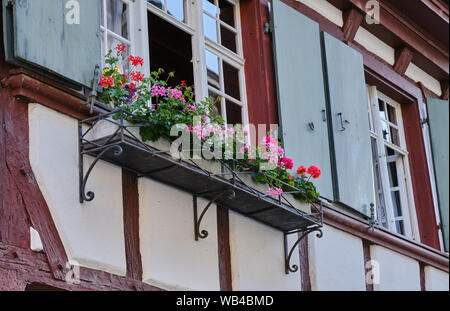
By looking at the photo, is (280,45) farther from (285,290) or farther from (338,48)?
(285,290)

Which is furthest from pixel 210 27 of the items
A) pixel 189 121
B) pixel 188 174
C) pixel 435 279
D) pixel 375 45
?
pixel 435 279

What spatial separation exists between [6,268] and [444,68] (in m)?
6.36

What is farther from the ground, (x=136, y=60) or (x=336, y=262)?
(x=136, y=60)

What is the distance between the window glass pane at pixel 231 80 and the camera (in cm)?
782

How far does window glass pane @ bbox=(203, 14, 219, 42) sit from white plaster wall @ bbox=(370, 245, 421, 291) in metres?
2.06

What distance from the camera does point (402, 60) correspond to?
1005cm

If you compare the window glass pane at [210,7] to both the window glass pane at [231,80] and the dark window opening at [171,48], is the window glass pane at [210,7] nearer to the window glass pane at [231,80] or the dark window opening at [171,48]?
the dark window opening at [171,48]

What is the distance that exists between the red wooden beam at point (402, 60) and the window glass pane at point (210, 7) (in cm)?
269

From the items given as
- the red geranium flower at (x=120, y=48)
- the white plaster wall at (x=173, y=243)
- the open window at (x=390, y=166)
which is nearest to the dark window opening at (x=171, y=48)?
the red geranium flower at (x=120, y=48)

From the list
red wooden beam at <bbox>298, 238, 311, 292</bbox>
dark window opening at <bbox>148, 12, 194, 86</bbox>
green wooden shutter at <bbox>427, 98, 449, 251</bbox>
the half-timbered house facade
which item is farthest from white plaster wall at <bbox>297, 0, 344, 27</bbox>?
red wooden beam at <bbox>298, 238, 311, 292</bbox>

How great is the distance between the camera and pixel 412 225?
31.9 feet

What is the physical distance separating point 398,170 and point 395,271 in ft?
4.52

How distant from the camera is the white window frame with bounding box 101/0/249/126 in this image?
22.5 ft

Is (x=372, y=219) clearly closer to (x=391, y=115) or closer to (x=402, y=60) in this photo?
(x=391, y=115)
